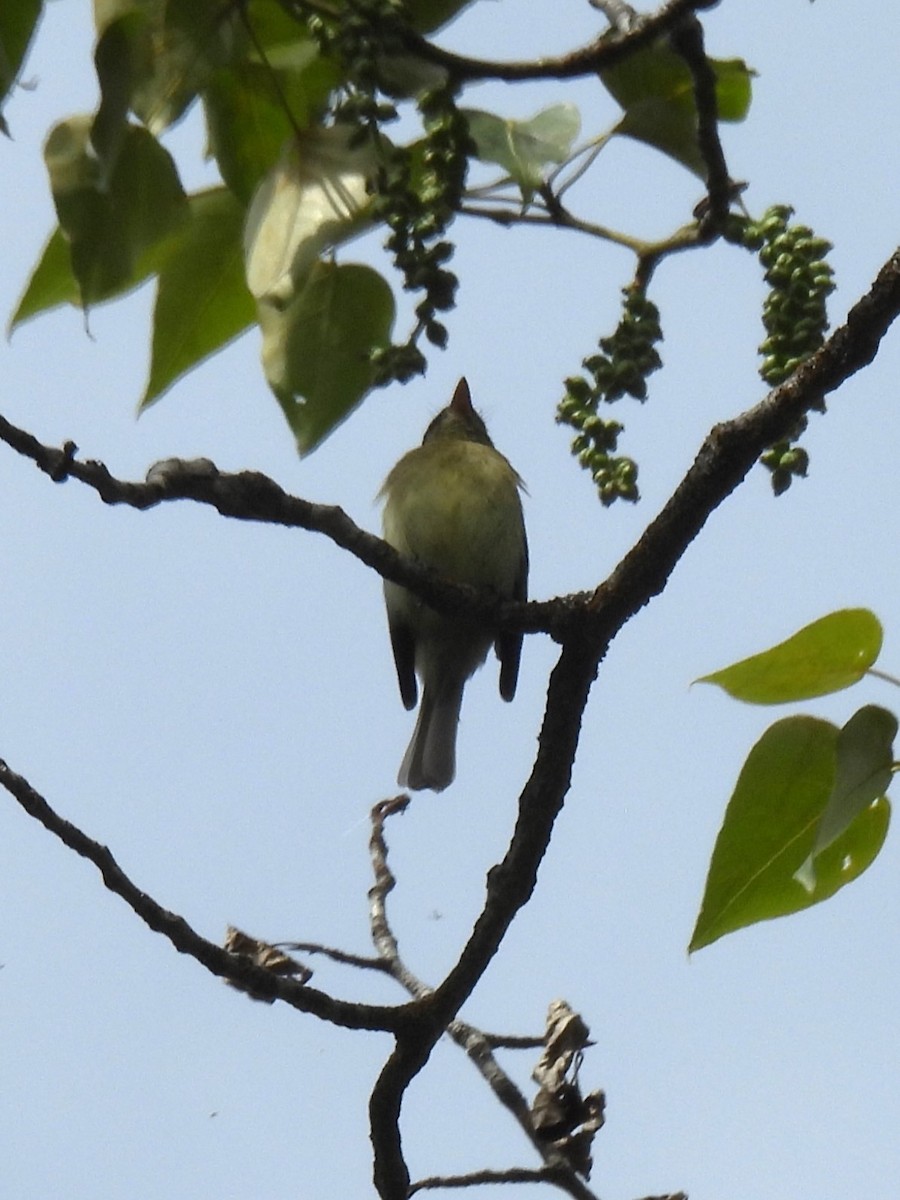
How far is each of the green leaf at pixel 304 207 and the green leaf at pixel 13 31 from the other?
0.91 feet

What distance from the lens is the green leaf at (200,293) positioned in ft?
6.02

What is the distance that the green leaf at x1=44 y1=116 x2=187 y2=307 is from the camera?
63.1 inches

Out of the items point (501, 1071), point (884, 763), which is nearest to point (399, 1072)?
point (501, 1071)

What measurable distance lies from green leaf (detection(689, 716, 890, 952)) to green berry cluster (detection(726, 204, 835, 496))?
0.29 metres

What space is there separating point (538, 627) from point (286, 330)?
747 mm

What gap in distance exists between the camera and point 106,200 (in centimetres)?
161

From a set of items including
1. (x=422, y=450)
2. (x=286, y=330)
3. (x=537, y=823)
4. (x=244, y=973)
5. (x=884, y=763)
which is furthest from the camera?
(x=422, y=450)

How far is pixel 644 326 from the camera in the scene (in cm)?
185

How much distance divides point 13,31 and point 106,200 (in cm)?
19

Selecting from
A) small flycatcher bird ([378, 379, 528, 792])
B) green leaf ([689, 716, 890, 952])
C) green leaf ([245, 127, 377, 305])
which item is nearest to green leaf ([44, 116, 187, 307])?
green leaf ([245, 127, 377, 305])

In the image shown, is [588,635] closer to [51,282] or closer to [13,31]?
[51,282]

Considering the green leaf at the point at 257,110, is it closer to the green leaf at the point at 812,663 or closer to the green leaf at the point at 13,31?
the green leaf at the point at 13,31

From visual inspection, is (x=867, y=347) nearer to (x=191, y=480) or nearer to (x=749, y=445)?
(x=749, y=445)

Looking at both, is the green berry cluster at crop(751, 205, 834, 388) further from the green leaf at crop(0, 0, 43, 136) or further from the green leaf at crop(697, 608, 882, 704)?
the green leaf at crop(0, 0, 43, 136)
